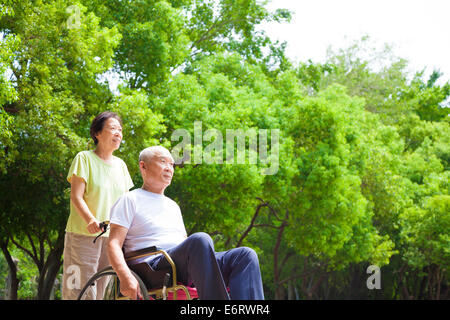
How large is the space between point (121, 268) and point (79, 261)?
105 cm

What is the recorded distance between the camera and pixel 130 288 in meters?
3.33

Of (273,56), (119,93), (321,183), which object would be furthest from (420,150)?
(119,93)

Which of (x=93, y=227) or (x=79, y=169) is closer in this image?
(x=93, y=227)

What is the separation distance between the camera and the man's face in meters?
3.88

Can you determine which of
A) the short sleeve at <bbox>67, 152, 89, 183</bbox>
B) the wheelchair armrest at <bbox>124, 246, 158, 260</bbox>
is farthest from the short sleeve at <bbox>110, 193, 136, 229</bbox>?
the short sleeve at <bbox>67, 152, 89, 183</bbox>

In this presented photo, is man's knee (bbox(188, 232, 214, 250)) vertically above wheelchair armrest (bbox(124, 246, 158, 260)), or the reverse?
man's knee (bbox(188, 232, 214, 250))

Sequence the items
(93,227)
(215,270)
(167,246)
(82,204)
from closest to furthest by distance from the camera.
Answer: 1. (215,270)
2. (167,246)
3. (93,227)
4. (82,204)

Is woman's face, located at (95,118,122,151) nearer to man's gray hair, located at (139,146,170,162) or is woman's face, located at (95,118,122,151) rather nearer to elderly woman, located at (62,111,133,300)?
elderly woman, located at (62,111,133,300)

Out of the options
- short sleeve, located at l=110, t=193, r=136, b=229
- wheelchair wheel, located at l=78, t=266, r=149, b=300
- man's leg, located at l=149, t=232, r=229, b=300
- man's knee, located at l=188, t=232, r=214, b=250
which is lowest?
wheelchair wheel, located at l=78, t=266, r=149, b=300

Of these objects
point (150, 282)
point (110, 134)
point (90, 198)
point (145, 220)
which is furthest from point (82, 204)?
point (150, 282)

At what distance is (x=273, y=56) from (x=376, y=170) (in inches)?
239

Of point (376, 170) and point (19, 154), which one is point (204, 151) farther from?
point (376, 170)

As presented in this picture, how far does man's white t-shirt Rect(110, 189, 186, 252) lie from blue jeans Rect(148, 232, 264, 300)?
311mm

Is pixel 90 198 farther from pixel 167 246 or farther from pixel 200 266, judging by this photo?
pixel 200 266
